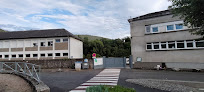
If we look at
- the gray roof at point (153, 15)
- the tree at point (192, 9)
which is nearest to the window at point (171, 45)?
the gray roof at point (153, 15)

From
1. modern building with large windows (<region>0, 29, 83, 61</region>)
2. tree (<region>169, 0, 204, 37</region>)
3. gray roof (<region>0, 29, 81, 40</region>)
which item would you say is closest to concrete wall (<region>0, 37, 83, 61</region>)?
modern building with large windows (<region>0, 29, 83, 61</region>)

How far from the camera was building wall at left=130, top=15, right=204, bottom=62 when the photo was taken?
15.3 meters

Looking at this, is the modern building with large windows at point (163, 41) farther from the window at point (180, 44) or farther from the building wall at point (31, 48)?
the building wall at point (31, 48)

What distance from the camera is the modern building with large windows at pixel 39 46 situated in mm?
29828

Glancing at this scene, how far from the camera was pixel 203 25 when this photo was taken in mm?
6180

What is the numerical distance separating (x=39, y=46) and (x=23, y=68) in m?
23.8

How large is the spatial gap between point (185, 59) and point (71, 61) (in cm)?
1572

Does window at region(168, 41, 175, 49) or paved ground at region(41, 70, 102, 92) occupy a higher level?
window at region(168, 41, 175, 49)

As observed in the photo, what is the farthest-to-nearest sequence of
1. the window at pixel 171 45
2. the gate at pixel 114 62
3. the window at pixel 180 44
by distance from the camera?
the gate at pixel 114 62, the window at pixel 171 45, the window at pixel 180 44

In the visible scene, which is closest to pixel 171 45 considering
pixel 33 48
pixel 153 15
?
pixel 153 15

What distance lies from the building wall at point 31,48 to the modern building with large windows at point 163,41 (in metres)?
17.0

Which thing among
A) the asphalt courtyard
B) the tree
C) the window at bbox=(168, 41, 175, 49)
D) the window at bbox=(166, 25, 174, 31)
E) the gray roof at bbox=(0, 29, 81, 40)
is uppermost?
the gray roof at bbox=(0, 29, 81, 40)

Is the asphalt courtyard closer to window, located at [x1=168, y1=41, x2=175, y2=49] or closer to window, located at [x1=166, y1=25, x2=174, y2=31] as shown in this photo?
window, located at [x1=168, y1=41, x2=175, y2=49]

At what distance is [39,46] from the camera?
30.9 meters
